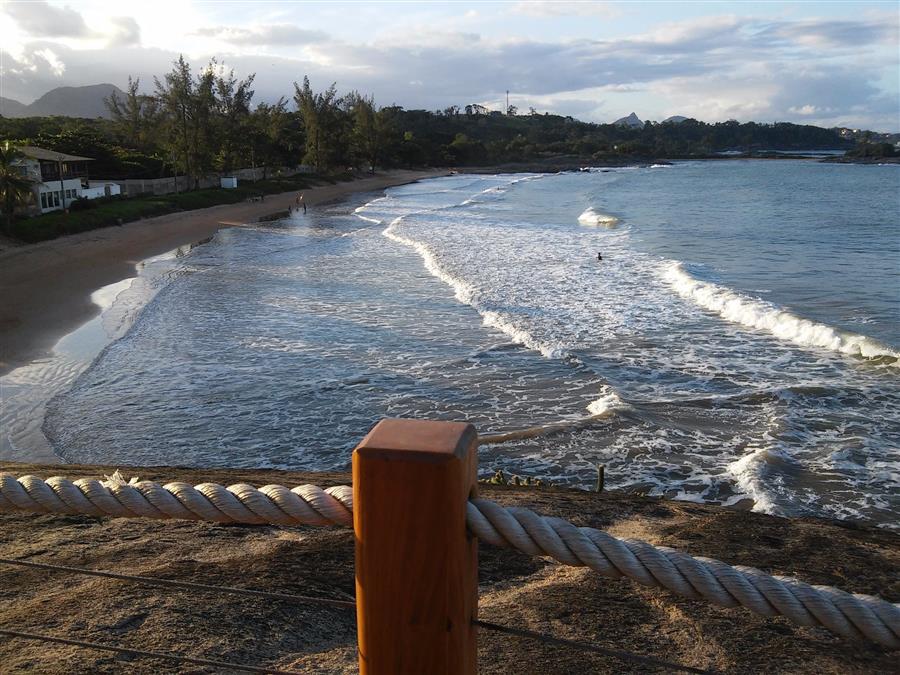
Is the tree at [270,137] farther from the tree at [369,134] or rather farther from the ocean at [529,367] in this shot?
the ocean at [529,367]

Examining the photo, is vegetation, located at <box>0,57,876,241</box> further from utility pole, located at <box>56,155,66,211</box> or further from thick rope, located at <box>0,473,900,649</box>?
thick rope, located at <box>0,473,900,649</box>

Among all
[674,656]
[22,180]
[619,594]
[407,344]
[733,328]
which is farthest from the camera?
[22,180]

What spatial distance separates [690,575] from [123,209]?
148 feet

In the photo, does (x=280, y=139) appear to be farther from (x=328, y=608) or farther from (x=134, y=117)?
(x=328, y=608)

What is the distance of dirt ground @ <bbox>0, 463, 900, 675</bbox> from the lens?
435 cm

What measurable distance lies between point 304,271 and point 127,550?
892 inches

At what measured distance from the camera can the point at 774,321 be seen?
1814 cm

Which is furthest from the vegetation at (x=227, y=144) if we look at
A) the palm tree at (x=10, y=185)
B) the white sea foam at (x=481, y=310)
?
the white sea foam at (x=481, y=310)

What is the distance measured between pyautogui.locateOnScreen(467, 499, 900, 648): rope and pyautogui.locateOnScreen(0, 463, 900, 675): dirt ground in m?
3.01

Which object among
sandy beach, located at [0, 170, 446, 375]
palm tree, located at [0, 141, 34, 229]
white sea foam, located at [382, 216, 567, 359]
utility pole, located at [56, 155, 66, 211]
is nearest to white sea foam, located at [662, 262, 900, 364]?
white sea foam, located at [382, 216, 567, 359]

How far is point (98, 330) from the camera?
19125 millimetres

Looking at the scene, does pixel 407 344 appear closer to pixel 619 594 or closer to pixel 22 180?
pixel 619 594

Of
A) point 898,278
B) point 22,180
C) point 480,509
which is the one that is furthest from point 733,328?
point 22,180

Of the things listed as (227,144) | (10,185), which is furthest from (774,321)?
(227,144)
